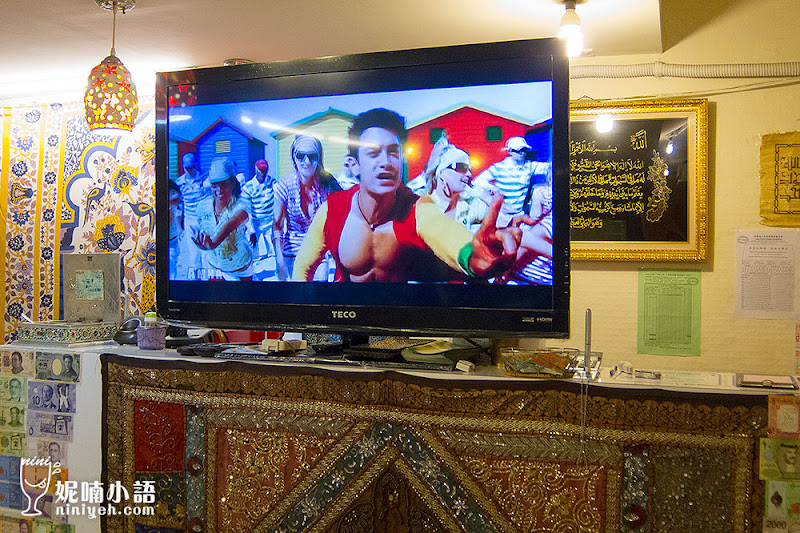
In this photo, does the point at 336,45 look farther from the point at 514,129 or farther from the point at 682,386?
the point at 682,386

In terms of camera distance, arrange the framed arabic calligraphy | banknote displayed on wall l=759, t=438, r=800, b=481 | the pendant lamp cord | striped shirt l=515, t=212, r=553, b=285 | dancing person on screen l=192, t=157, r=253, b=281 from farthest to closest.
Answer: the framed arabic calligraphy
the pendant lamp cord
dancing person on screen l=192, t=157, r=253, b=281
striped shirt l=515, t=212, r=553, b=285
banknote displayed on wall l=759, t=438, r=800, b=481

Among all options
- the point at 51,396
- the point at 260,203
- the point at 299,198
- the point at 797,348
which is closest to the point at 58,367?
the point at 51,396

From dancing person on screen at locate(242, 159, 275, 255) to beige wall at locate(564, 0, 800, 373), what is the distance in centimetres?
202

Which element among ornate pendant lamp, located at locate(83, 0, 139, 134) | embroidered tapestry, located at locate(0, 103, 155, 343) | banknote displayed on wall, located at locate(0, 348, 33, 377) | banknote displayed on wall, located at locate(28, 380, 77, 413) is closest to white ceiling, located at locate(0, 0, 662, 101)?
ornate pendant lamp, located at locate(83, 0, 139, 134)

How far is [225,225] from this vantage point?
2309 mm

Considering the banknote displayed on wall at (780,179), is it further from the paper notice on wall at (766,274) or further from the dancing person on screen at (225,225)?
the dancing person on screen at (225,225)

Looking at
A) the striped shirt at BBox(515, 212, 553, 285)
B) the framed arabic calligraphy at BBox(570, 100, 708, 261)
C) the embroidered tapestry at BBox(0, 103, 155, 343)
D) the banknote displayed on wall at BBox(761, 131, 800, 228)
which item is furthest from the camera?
the embroidered tapestry at BBox(0, 103, 155, 343)

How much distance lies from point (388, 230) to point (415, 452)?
687 mm

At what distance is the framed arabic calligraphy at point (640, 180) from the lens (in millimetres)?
3344

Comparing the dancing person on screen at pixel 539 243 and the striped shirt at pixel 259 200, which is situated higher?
the striped shirt at pixel 259 200

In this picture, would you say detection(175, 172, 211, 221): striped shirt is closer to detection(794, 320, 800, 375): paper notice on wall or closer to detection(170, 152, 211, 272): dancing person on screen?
detection(170, 152, 211, 272): dancing person on screen

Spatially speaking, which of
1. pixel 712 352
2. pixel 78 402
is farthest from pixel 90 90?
pixel 712 352

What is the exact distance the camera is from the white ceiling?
2.91 metres

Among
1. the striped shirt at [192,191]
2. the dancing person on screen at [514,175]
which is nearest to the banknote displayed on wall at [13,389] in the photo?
the striped shirt at [192,191]
